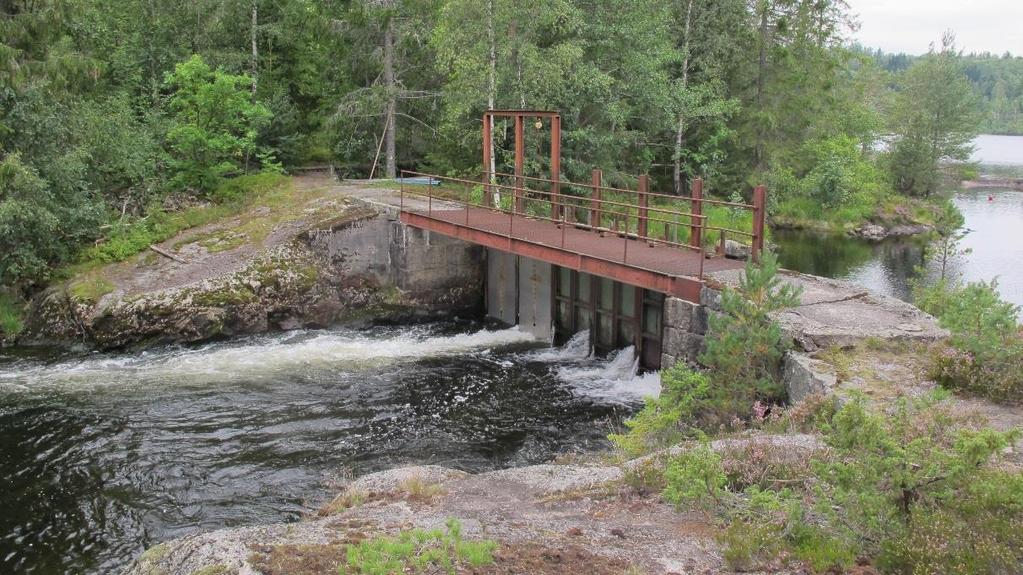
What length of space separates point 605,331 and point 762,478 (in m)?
10.5

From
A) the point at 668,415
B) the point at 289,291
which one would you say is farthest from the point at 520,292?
the point at 668,415

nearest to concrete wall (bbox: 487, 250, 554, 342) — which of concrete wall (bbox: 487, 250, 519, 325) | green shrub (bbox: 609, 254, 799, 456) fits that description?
concrete wall (bbox: 487, 250, 519, 325)

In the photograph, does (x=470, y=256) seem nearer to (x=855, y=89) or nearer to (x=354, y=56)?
(x=354, y=56)

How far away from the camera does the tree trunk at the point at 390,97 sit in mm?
26547

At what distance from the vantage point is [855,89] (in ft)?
160

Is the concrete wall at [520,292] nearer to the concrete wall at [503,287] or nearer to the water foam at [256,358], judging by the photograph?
the concrete wall at [503,287]

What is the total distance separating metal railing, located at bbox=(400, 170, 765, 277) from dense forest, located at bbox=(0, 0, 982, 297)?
190 cm

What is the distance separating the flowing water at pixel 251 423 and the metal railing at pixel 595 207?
2782mm

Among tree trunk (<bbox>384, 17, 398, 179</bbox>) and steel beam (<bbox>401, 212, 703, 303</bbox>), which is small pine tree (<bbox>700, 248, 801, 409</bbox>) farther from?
tree trunk (<bbox>384, 17, 398, 179</bbox>)

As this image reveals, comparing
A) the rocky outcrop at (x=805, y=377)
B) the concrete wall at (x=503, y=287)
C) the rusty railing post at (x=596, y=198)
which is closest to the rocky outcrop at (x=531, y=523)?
the rocky outcrop at (x=805, y=377)

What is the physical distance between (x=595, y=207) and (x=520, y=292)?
349 centimetres

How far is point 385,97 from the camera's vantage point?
87.7ft

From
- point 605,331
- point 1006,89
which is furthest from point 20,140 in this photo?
point 1006,89

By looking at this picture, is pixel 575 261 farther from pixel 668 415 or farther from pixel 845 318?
pixel 668 415
